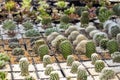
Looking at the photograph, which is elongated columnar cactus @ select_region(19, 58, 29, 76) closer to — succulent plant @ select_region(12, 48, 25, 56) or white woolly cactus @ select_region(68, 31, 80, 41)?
succulent plant @ select_region(12, 48, 25, 56)

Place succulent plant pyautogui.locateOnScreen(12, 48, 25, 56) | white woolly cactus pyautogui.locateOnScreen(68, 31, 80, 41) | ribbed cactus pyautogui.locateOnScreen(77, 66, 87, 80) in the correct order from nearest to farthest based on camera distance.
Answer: ribbed cactus pyautogui.locateOnScreen(77, 66, 87, 80)
succulent plant pyautogui.locateOnScreen(12, 48, 25, 56)
white woolly cactus pyautogui.locateOnScreen(68, 31, 80, 41)

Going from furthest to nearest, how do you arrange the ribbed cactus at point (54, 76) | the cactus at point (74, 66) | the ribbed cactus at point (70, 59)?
the ribbed cactus at point (70, 59)
the cactus at point (74, 66)
the ribbed cactus at point (54, 76)

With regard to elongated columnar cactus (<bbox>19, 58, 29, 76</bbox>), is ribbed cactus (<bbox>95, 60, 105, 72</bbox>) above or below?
below

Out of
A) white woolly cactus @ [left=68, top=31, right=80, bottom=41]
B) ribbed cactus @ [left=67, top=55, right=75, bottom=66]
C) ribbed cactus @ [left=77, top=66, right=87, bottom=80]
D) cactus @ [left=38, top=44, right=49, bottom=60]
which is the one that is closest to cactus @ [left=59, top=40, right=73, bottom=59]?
cactus @ [left=38, top=44, right=49, bottom=60]

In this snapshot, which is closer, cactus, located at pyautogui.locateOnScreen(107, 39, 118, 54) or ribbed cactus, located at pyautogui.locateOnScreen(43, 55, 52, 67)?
ribbed cactus, located at pyautogui.locateOnScreen(43, 55, 52, 67)

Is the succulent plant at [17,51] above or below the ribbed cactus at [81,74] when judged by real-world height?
above

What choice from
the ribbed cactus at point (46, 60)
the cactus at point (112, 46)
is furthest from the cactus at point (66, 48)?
the cactus at point (112, 46)

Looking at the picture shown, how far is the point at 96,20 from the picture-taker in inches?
742

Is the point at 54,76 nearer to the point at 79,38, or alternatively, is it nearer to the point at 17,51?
the point at 17,51

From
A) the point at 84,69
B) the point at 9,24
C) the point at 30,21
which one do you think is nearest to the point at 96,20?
the point at 30,21

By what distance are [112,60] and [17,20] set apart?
5.76m

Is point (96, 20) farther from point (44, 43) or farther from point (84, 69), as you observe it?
point (84, 69)

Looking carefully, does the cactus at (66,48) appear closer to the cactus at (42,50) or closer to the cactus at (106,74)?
the cactus at (42,50)

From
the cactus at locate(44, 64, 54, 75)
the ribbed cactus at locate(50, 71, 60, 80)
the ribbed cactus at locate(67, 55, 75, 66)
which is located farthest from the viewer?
the ribbed cactus at locate(67, 55, 75, 66)
